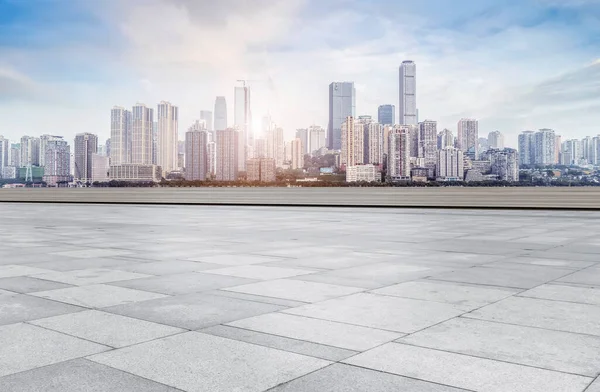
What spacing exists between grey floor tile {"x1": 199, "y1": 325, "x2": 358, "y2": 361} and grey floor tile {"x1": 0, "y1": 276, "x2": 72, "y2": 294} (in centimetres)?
349

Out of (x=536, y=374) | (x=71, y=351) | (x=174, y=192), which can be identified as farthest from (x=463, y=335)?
(x=174, y=192)

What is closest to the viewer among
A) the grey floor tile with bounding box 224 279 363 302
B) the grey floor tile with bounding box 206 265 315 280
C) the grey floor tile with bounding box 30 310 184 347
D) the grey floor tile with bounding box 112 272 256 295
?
the grey floor tile with bounding box 30 310 184 347

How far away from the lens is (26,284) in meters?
8.30

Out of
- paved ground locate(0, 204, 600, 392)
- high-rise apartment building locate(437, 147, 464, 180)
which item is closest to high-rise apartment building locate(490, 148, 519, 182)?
high-rise apartment building locate(437, 147, 464, 180)

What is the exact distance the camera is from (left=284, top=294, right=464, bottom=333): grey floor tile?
5918 mm

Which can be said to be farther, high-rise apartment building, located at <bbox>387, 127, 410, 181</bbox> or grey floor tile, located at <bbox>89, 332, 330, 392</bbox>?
high-rise apartment building, located at <bbox>387, 127, 410, 181</bbox>

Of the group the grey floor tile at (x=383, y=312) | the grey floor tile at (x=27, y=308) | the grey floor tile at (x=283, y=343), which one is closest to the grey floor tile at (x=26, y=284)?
the grey floor tile at (x=27, y=308)

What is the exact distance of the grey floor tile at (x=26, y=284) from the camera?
25.9 ft

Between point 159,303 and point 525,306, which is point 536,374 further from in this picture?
point 159,303

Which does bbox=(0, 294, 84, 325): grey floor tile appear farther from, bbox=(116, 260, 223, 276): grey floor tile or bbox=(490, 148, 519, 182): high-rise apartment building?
bbox=(490, 148, 519, 182): high-rise apartment building

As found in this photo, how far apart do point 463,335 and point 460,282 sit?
307 cm

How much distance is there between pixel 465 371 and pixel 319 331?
5.31 feet

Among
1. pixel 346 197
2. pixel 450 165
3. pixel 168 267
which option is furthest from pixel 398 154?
pixel 168 267

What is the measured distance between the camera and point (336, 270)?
31.5 ft
